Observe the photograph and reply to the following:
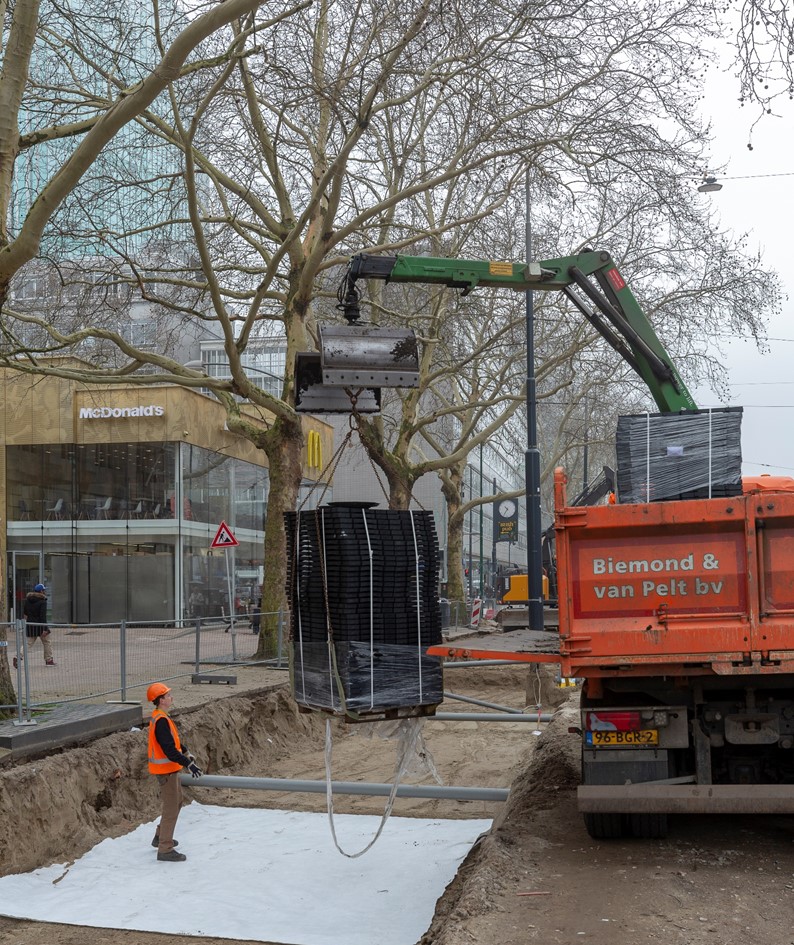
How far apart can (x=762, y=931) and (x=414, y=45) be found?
1280cm

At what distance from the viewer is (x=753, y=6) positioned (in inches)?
300

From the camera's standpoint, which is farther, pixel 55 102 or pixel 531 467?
pixel 531 467

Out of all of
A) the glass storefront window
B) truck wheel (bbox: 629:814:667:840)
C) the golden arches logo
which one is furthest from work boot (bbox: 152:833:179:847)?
the golden arches logo

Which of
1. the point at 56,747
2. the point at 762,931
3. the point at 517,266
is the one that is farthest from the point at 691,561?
the point at 56,747

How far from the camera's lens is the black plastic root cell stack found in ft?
22.6

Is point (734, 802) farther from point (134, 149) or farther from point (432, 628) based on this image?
point (134, 149)

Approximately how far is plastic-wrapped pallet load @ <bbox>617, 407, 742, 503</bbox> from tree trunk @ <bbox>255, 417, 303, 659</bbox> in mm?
13691

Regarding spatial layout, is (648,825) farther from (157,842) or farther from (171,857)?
(157,842)

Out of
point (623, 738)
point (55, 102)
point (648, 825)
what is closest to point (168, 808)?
point (648, 825)

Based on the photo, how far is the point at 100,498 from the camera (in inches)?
1277

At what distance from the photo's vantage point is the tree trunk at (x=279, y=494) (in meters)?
21.0

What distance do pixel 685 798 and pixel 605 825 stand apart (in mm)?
772

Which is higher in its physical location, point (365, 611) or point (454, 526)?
point (454, 526)

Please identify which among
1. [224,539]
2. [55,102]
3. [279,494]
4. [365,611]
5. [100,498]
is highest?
[55,102]
